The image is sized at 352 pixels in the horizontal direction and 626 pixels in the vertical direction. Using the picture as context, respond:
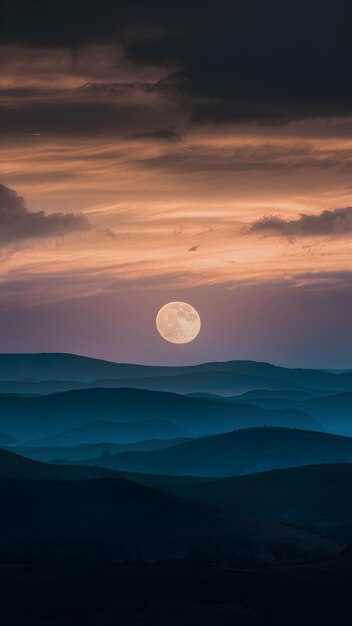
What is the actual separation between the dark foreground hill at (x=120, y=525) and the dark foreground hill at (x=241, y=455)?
80.7 m

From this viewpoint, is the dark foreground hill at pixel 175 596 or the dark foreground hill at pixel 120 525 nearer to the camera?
the dark foreground hill at pixel 175 596

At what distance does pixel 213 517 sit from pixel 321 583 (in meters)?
29.6

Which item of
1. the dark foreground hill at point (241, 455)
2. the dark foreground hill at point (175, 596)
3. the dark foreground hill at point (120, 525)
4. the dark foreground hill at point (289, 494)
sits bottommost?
the dark foreground hill at point (175, 596)

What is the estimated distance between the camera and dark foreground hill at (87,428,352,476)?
180125mm

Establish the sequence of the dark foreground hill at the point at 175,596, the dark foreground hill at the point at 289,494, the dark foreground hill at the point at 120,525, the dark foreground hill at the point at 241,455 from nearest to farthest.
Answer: the dark foreground hill at the point at 175,596 → the dark foreground hill at the point at 120,525 → the dark foreground hill at the point at 289,494 → the dark foreground hill at the point at 241,455

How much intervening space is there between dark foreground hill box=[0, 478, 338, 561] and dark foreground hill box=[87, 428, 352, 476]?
80.7m


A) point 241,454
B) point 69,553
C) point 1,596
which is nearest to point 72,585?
point 1,596

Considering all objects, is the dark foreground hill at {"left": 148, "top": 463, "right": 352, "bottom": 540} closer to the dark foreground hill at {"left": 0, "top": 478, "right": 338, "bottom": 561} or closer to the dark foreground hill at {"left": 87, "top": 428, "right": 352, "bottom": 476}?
the dark foreground hill at {"left": 0, "top": 478, "right": 338, "bottom": 561}

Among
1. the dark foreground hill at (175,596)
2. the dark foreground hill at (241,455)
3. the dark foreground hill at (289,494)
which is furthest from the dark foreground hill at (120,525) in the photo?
the dark foreground hill at (241,455)

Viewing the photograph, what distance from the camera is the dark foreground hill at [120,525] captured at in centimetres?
7775

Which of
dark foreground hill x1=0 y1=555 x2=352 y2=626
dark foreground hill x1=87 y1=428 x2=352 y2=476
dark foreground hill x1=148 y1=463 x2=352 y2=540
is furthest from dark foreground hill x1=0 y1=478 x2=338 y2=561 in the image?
dark foreground hill x1=87 y1=428 x2=352 y2=476

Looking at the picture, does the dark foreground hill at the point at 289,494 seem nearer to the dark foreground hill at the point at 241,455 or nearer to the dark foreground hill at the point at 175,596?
the dark foreground hill at the point at 175,596

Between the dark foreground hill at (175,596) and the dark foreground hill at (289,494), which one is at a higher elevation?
the dark foreground hill at (289,494)

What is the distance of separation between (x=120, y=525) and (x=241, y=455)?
338 feet
